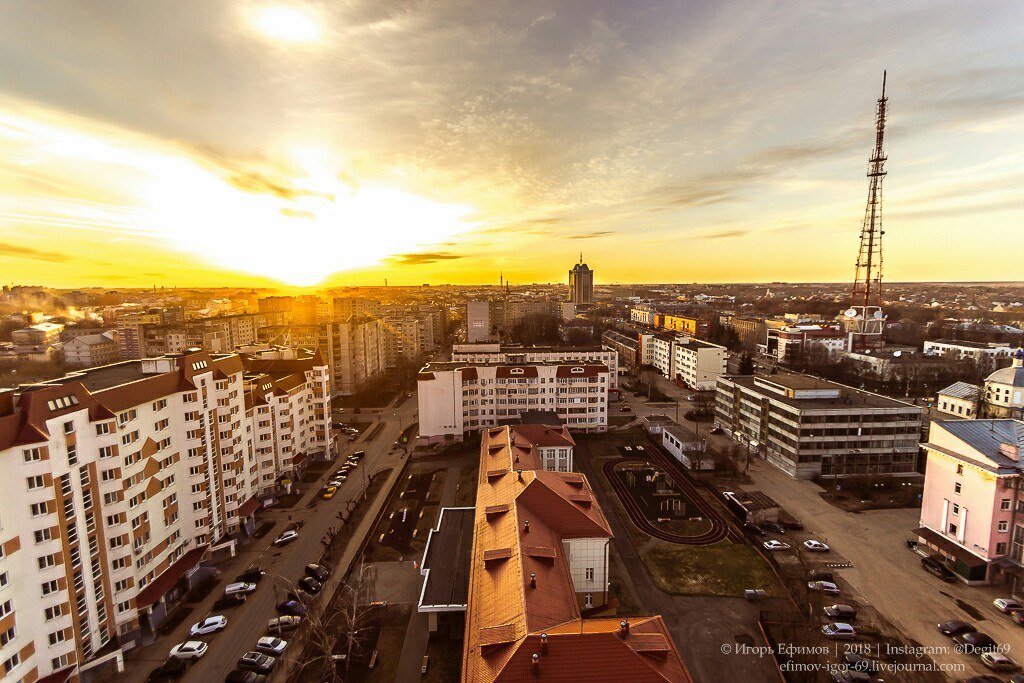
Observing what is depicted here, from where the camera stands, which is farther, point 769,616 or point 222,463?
point 222,463

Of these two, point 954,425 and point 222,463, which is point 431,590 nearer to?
point 222,463

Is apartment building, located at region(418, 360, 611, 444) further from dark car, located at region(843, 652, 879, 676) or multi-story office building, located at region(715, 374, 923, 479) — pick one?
dark car, located at region(843, 652, 879, 676)

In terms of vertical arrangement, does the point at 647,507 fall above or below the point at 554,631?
below

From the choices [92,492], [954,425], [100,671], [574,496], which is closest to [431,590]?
[574,496]

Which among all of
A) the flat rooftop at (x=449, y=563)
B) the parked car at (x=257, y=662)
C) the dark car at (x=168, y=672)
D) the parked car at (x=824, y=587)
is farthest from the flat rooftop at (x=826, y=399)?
the dark car at (x=168, y=672)

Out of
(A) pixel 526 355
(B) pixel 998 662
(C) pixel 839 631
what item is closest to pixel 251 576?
(C) pixel 839 631

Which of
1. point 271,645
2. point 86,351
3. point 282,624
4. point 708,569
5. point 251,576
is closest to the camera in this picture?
point 271,645

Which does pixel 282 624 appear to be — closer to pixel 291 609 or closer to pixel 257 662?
pixel 291 609
